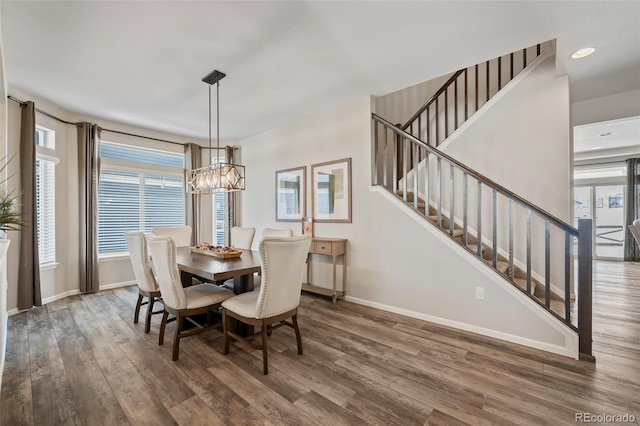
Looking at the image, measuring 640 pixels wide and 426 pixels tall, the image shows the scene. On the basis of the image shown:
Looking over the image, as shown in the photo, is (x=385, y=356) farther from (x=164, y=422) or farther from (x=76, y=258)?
(x=76, y=258)

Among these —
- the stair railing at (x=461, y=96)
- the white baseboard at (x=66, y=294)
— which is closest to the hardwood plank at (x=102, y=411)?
the white baseboard at (x=66, y=294)

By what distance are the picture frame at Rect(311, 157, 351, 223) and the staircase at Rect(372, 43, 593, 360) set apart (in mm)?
459

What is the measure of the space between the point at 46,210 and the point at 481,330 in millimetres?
5691

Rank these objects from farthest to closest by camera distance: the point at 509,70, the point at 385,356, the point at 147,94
Result: the point at 509,70, the point at 147,94, the point at 385,356

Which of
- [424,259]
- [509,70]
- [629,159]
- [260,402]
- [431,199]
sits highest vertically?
[509,70]

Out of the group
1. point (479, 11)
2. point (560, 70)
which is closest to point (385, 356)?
point (479, 11)

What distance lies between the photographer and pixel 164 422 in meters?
1.63

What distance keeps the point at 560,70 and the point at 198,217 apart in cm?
566

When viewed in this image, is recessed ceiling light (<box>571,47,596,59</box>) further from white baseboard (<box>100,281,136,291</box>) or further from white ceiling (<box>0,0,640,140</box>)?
white baseboard (<box>100,281,136,291</box>)

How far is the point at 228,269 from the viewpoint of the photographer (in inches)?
96.2

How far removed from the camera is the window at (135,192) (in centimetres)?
458

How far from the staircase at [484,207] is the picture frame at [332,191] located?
0.46 metres

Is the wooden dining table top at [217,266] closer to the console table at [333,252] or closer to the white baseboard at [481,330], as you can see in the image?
the console table at [333,252]

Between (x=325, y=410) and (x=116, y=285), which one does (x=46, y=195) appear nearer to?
(x=116, y=285)
